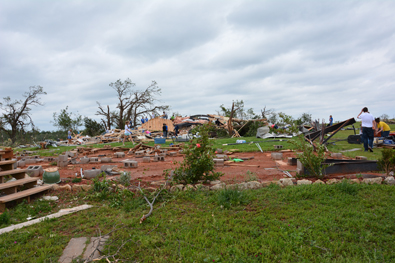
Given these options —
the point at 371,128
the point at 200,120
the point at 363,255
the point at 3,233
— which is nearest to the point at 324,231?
the point at 363,255

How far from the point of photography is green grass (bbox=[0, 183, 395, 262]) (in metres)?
2.72

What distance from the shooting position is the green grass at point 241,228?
8.93ft

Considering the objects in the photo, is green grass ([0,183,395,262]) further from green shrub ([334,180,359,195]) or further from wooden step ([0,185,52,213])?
wooden step ([0,185,52,213])

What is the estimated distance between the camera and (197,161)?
5234mm

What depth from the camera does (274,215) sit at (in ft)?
11.8

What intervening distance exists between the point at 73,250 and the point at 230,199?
2.53 meters

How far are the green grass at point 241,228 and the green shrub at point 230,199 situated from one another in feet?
0.06

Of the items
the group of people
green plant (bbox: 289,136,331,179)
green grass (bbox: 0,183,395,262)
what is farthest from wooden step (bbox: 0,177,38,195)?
the group of people

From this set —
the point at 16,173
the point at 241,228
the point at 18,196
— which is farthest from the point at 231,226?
the point at 16,173

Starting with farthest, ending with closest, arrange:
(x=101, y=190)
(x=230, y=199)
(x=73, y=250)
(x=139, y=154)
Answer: (x=139, y=154)
(x=101, y=190)
(x=230, y=199)
(x=73, y=250)

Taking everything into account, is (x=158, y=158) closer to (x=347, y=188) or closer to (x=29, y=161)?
(x=29, y=161)

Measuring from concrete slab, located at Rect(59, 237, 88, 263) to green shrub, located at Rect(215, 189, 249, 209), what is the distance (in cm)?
223

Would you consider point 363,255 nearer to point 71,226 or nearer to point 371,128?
point 71,226

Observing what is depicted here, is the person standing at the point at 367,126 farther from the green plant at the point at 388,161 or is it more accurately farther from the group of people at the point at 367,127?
the green plant at the point at 388,161
